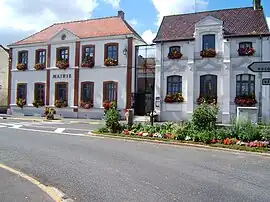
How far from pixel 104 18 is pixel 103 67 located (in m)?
6.64

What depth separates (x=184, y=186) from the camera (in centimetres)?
642

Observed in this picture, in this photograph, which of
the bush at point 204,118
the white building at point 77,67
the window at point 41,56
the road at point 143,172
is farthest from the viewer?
the window at point 41,56

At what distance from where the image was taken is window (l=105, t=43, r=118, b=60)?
95.3 ft

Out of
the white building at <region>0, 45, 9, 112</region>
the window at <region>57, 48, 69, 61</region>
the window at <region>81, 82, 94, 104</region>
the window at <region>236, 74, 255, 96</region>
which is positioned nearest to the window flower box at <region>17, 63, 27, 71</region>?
the window at <region>57, 48, 69, 61</region>

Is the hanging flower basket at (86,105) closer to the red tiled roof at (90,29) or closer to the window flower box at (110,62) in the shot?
the window flower box at (110,62)

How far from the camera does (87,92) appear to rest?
30.2 m

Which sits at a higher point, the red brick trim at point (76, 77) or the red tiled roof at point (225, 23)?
the red tiled roof at point (225, 23)

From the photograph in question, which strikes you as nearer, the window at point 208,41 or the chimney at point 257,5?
the window at point 208,41

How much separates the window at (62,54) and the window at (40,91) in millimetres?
3291

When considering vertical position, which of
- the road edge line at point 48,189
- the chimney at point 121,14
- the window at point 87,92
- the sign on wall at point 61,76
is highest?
the chimney at point 121,14

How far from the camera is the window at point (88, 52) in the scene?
30.1 metres

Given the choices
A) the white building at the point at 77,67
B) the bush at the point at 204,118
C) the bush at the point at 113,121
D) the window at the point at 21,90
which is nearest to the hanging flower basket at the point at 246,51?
the white building at the point at 77,67

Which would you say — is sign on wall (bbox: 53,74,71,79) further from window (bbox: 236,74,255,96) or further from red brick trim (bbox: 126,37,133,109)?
window (bbox: 236,74,255,96)

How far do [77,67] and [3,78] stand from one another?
41.7 ft
